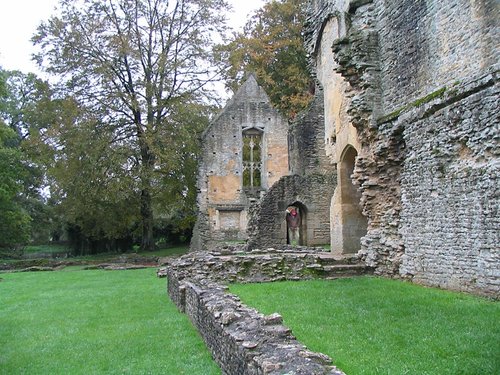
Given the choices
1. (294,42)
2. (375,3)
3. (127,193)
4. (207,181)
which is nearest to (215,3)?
(294,42)

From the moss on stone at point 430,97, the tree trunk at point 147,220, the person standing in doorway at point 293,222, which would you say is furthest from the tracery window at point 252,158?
the moss on stone at point 430,97

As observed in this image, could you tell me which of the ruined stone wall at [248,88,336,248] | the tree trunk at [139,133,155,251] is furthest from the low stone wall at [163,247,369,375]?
the tree trunk at [139,133,155,251]

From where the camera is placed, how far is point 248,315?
21.1 ft

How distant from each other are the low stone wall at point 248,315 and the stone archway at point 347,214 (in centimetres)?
271

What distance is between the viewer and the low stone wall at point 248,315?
172 inches

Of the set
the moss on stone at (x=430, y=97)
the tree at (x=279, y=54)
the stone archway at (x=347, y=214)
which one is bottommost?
the stone archway at (x=347, y=214)

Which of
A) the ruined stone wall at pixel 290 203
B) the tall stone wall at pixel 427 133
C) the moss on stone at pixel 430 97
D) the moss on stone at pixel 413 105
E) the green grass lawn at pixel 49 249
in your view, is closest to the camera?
the tall stone wall at pixel 427 133

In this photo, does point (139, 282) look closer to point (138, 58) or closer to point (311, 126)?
point (311, 126)

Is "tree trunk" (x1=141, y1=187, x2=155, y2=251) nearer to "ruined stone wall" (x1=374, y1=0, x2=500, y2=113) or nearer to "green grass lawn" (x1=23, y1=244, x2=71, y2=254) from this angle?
"green grass lawn" (x1=23, y1=244, x2=71, y2=254)

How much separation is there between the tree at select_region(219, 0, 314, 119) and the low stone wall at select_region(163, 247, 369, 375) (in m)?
20.2

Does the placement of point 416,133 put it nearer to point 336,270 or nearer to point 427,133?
point 427,133

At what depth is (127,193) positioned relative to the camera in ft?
87.7

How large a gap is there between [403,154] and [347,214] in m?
4.82

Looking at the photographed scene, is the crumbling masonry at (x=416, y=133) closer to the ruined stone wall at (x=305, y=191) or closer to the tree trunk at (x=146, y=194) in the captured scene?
the ruined stone wall at (x=305, y=191)
